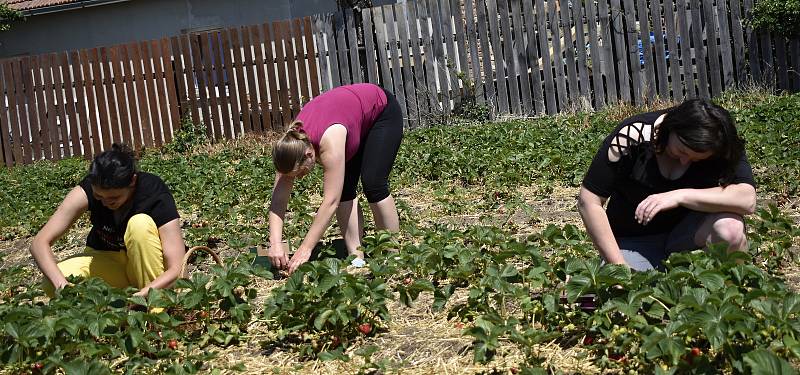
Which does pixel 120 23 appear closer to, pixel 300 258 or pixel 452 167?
pixel 452 167

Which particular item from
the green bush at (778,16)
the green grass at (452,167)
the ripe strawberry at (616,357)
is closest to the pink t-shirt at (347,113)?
the green grass at (452,167)

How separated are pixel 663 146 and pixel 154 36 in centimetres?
1590

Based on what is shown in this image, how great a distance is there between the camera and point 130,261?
14.8 feet

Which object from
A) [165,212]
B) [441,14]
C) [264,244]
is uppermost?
[441,14]

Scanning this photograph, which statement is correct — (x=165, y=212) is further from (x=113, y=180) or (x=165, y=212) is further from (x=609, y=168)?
(x=609, y=168)

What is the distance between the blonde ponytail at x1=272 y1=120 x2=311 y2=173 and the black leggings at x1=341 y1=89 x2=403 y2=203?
579 millimetres

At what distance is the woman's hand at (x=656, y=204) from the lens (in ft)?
12.1

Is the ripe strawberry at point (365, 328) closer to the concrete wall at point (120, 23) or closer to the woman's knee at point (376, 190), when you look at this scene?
the woman's knee at point (376, 190)

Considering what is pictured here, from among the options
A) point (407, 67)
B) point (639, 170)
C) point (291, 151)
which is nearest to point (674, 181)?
point (639, 170)

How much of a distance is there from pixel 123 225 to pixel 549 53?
7500 millimetres

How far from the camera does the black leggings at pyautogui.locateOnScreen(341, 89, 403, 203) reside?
16.8ft

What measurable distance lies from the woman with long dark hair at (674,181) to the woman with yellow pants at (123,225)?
1874 mm

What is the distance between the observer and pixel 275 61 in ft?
38.9

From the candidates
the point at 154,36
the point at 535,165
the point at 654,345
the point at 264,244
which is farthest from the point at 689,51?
the point at 154,36
